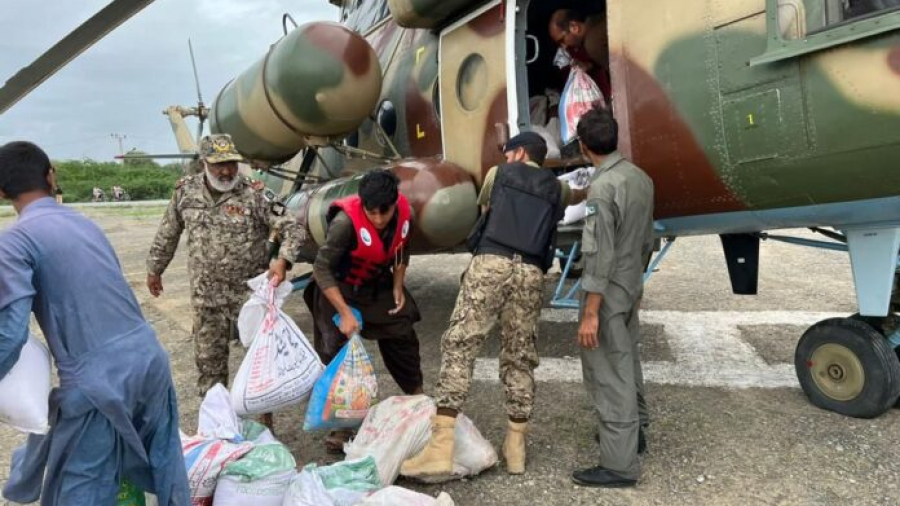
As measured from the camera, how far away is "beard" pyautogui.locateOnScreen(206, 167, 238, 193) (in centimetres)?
341

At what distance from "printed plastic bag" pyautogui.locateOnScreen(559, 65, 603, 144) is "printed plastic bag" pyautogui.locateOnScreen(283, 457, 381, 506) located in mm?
2353

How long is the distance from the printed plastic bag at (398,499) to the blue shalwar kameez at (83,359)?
82 cm

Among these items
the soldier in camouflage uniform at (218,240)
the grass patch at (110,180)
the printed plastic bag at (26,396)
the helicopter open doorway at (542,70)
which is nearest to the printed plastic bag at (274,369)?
the soldier in camouflage uniform at (218,240)

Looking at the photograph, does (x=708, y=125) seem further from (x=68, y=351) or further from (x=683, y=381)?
(x=68, y=351)

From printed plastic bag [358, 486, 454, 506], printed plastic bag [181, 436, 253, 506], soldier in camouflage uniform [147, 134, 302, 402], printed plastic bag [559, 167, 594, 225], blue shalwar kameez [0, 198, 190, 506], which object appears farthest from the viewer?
printed plastic bag [559, 167, 594, 225]

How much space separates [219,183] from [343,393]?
4.37 ft

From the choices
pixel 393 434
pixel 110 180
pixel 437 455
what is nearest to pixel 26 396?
pixel 393 434

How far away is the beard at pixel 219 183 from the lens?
3414 mm

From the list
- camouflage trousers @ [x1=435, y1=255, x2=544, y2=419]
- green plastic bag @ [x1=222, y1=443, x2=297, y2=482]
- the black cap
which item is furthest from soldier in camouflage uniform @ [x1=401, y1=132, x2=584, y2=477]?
green plastic bag @ [x1=222, y1=443, x2=297, y2=482]

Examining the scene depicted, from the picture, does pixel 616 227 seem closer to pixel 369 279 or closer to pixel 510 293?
pixel 510 293

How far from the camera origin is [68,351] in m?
1.94

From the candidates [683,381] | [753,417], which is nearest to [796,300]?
[683,381]

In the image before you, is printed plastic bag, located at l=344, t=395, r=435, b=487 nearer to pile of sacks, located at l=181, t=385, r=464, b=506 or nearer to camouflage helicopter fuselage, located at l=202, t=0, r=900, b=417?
pile of sacks, located at l=181, t=385, r=464, b=506

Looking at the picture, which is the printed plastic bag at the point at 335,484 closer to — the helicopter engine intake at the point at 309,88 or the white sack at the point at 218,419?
the white sack at the point at 218,419
